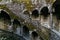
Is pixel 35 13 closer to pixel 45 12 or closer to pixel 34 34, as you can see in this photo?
pixel 45 12

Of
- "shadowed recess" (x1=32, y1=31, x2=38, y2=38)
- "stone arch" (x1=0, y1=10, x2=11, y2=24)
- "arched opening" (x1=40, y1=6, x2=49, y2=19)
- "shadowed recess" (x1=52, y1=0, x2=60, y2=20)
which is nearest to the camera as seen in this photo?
"shadowed recess" (x1=32, y1=31, x2=38, y2=38)

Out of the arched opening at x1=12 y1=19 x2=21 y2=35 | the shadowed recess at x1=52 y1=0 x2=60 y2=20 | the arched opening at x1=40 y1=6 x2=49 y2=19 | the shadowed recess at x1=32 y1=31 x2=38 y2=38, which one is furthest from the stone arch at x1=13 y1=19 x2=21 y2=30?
the shadowed recess at x1=52 y1=0 x2=60 y2=20

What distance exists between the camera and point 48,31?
11828 millimetres

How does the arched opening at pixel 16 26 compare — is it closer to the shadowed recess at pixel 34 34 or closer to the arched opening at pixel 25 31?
the arched opening at pixel 25 31

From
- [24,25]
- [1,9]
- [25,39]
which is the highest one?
[1,9]

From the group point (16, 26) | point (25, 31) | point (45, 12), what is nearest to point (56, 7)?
point (45, 12)

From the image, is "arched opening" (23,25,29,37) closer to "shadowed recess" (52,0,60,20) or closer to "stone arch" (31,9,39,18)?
"stone arch" (31,9,39,18)

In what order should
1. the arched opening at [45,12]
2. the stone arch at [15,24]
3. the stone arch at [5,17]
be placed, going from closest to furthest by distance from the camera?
the stone arch at [5,17], the stone arch at [15,24], the arched opening at [45,12]

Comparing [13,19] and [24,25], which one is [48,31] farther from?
[13,19]

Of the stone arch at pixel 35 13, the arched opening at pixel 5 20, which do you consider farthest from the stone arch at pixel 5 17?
the stone arch at pixel 35 13

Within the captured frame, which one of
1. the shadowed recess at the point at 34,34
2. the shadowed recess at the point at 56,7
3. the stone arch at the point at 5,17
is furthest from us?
the shadowed recess at the point at 56,7

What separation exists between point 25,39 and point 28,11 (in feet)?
5.33

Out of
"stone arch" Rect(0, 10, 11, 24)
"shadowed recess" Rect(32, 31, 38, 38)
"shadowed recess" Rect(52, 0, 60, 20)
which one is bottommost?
"shadowed recess" Rect(32, 31, 38, 38)

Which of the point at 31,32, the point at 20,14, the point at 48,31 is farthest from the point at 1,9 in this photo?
the point at 48,31
